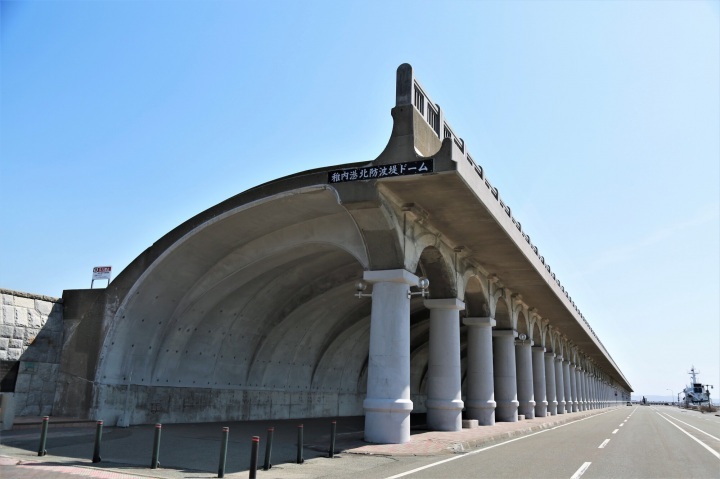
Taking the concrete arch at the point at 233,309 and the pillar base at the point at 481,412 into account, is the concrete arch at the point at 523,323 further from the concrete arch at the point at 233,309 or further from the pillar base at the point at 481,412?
the concrete arch at the point at 233,309

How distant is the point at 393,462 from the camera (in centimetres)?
1298

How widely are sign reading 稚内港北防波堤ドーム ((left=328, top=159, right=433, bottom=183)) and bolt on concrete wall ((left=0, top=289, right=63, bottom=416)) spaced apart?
11802 mm

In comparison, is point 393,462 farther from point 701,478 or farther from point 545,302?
point 545,302

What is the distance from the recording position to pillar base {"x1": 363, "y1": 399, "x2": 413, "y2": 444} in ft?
51.0

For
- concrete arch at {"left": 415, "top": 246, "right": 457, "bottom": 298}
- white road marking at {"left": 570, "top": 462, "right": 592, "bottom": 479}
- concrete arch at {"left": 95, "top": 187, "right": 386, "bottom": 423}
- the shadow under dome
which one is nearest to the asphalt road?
white road marking at {"left": 570, "top": 462, "right": 592, "bottom": 479}

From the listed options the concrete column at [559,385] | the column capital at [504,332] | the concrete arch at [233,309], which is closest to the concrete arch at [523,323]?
the column capital at [504,332]

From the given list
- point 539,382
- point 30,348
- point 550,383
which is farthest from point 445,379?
point 550,383

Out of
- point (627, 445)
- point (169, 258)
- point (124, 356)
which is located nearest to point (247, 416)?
point (124, 356)

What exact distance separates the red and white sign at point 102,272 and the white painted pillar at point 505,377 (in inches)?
740

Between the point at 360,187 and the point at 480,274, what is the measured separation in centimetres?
1121

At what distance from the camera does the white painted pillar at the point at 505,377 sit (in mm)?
28328

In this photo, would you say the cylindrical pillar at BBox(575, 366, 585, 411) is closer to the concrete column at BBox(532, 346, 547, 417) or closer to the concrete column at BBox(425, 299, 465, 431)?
the concrete column at BBox(532, 346, 547, 417)

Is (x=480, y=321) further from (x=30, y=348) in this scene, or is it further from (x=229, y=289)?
(x=30, y=348)

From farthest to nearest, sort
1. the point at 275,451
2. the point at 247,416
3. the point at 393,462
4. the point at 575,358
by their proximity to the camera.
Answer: the point at 575,358 < the point at 247,416 < the point at 275,451 < the point at 393,462
